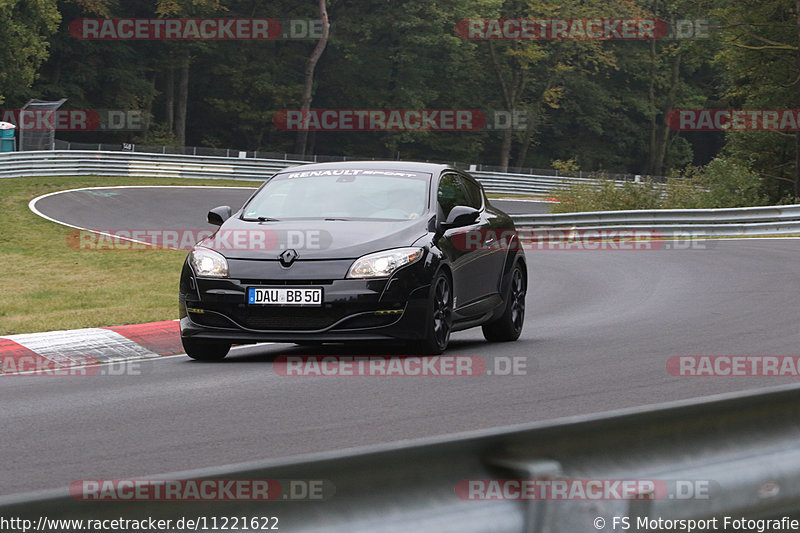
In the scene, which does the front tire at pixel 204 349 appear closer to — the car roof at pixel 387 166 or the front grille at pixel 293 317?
the front grille at pixel 293 317

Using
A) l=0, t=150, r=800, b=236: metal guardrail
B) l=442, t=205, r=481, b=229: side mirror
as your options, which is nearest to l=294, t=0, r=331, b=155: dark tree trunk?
l=0, t=150, r=800, b=236: metal guardrail

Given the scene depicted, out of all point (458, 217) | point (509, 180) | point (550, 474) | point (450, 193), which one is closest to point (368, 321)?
point (458, 217)

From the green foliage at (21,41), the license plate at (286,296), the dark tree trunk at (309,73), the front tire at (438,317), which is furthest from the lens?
the dark tree trunk at (309,73)

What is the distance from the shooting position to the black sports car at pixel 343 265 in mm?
9125

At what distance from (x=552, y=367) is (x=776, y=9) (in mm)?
35487

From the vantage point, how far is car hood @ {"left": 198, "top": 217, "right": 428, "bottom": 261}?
30.5 ft

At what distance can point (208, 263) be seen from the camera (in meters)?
9.48

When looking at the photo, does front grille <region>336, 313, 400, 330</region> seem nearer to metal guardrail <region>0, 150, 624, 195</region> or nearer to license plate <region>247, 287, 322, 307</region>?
license plate <region>247, 287, 322, 307</region>

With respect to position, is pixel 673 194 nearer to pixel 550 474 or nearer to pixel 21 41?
pixel 550 474

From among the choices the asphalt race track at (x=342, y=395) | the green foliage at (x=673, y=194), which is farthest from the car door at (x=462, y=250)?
the green foliage at (x=673, y=194)

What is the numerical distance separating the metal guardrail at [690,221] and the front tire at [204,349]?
63.9ft

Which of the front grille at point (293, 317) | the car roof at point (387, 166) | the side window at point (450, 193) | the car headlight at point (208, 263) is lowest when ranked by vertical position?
the front grille at point (293, 317)

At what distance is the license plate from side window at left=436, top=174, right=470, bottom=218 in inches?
70.3

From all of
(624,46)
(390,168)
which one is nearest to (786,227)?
(390,168)
